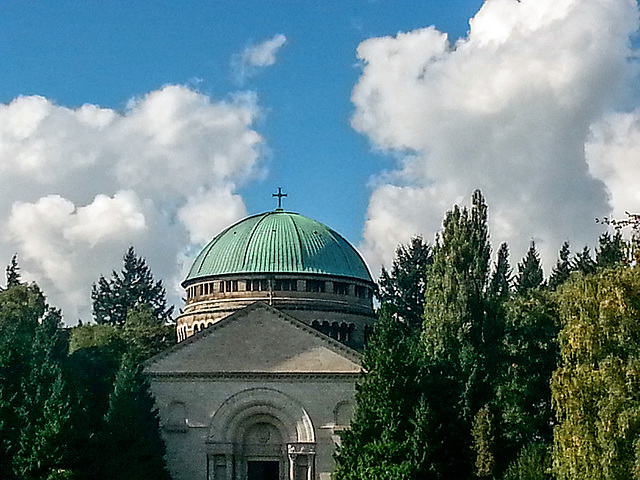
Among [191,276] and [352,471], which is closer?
[352,471]

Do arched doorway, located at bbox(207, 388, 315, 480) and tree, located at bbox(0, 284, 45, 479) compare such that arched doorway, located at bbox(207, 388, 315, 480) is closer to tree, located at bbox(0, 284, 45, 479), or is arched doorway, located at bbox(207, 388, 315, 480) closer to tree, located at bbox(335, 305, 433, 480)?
tree, located at bbox(335, 305, 433, 480)

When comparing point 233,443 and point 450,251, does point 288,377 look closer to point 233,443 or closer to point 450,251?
point 233,443

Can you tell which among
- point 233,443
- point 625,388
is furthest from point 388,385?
point 625,388

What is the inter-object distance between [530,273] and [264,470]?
115 ft

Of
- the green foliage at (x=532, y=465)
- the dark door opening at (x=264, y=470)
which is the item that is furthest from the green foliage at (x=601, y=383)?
the dark door opening at (x=264, y=470)

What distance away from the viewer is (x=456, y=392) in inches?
1924

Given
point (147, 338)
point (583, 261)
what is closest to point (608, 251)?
point (583, 261)

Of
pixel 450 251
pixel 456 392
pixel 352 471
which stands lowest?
pixel 352 471

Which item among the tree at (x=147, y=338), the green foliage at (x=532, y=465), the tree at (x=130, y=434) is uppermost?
the tree at (x=147, y=338)

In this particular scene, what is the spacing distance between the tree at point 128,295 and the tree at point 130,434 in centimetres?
4750

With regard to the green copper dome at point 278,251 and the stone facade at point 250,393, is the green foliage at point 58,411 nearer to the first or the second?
the stone facade at point 250,393

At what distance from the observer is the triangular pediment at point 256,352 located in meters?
54.6

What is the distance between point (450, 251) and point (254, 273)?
1658 cm

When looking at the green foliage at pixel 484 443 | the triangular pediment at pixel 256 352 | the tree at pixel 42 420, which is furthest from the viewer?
the triangular pediment at pixel 256 352
